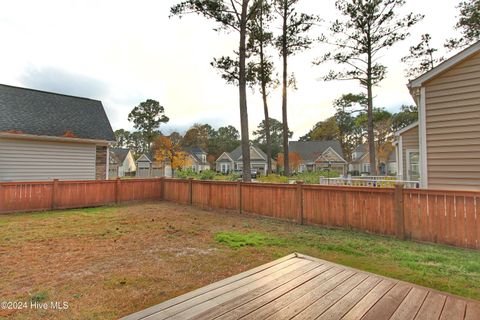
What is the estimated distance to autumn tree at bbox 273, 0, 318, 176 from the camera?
13836 millimetres

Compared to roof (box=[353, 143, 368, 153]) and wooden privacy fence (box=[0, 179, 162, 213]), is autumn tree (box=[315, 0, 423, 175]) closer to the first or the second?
wooden privacy fence (box=[0, 179, 162, 213])

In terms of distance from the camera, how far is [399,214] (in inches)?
213

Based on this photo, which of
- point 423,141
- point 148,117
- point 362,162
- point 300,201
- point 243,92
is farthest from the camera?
point 362,162

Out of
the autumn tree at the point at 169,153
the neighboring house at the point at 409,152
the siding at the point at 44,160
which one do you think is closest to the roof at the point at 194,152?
the autumn tree at the point at 169,153

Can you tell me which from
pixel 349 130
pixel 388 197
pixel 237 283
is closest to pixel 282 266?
pixel 237 283

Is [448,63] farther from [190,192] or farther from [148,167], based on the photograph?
[148,167]

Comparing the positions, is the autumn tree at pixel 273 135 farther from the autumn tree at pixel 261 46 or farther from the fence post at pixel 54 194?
the fence post at pixel 54 194

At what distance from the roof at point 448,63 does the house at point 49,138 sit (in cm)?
1255

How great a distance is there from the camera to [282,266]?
298 centimetres

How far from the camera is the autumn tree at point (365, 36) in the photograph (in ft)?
40.8

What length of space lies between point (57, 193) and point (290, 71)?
557 inches

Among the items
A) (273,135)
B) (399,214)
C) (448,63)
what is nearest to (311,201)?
(399,214)

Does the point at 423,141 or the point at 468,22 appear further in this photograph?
the point at 468,22

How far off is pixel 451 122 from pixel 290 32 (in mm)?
10874
